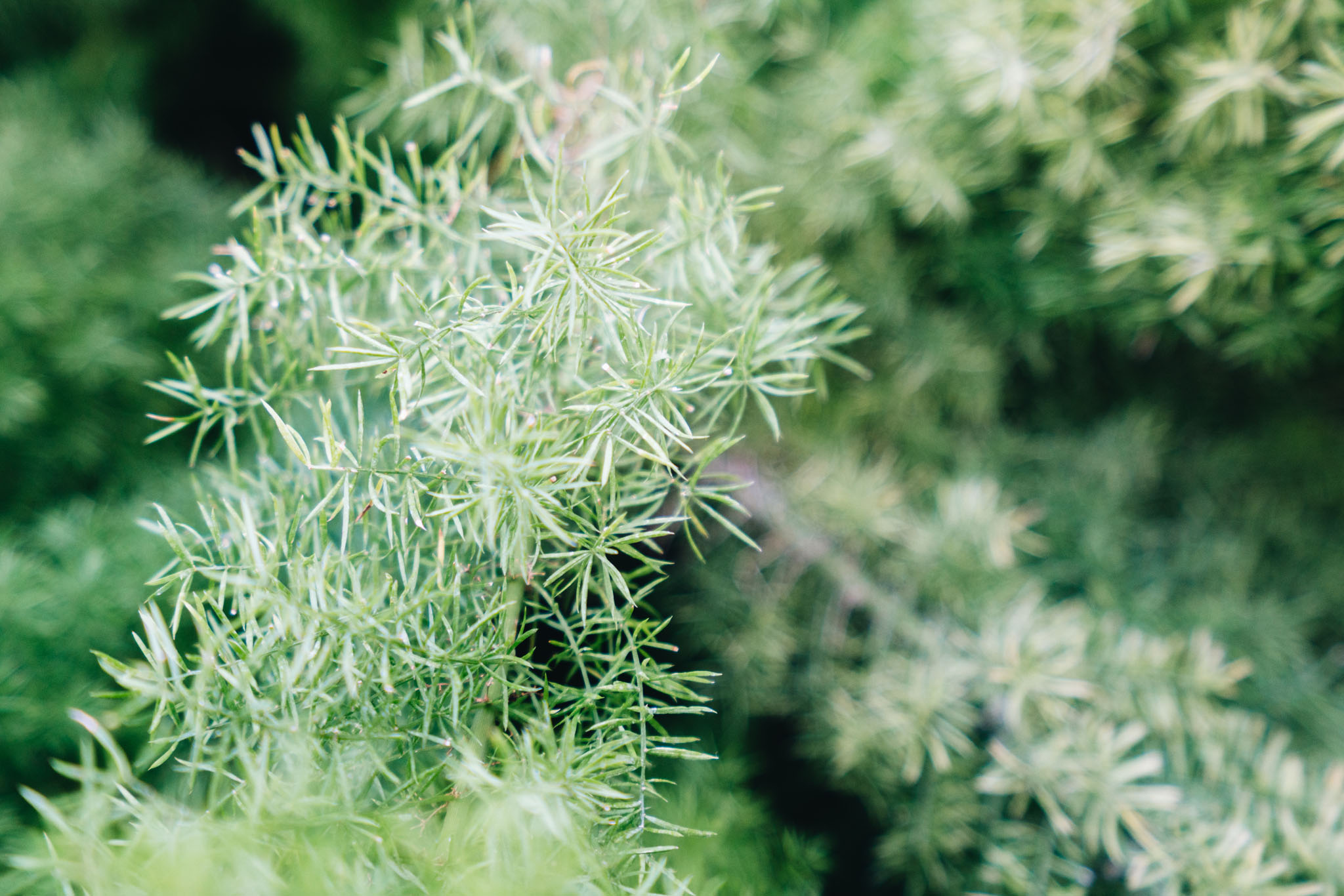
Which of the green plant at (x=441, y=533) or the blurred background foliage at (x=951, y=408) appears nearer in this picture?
the green plant at (x=441, y=533)

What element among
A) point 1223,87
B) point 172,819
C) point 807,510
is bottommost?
point 807,510

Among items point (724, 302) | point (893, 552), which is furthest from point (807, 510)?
point (724, 302)

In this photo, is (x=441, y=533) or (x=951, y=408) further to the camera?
(x=951, y=408)

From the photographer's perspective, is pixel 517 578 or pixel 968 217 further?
pixel 968 217

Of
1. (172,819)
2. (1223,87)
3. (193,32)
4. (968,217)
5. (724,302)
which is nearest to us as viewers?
(172,819)

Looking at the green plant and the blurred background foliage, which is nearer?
the green plant

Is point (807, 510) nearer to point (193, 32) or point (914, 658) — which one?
point (914, 658)

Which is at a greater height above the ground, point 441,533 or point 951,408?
point 441,533

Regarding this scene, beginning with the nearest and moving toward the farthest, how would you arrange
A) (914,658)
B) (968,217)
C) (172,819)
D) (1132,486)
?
(172,819) → (914,658) → (968,217) → (1132,486)
